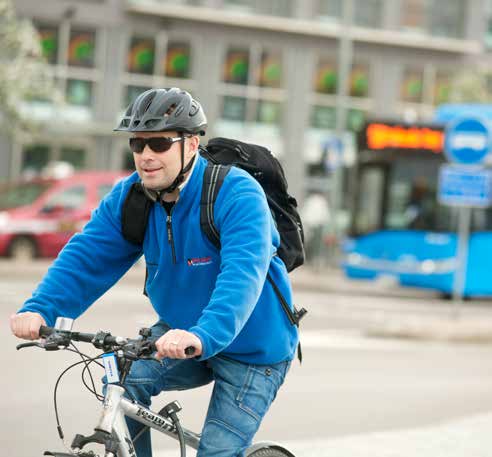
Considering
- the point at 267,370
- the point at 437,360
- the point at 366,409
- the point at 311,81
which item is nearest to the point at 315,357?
the point at 437,360

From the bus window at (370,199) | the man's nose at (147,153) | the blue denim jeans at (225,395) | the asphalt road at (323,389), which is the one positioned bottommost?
the asphalt road at (323,389)

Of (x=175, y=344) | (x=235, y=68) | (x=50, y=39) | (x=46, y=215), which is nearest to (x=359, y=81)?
(x=235, y=68)

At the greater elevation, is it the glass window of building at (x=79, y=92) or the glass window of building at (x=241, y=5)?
the glass window of building at (x=241, y=5)

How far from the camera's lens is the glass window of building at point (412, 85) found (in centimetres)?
4156

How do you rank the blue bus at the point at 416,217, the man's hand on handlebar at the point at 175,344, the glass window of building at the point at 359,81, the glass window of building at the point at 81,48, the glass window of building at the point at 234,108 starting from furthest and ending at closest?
1. the glass window of building at the point at 359,81
2. the glass window of building at the point at 234,108
3. the glass window of building at the point at 81,48
4. the blue bus at the point at 416,217
5. the man's hand on handlebar at the point at 175,344

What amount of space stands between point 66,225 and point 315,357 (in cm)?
1063

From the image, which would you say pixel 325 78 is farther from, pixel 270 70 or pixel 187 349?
pixel 187 349

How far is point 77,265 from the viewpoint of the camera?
13.9ft

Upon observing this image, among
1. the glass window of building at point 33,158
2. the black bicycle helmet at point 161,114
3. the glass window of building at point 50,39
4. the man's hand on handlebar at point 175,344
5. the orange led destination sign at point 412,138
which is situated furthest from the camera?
the glass window of building at point 50,39

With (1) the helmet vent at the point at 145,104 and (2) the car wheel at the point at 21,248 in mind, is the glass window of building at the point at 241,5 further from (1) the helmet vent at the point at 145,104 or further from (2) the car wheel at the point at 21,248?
(1) the helmet vent at the point at 145,104

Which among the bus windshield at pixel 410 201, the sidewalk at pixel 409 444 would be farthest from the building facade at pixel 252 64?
the sidewalk at pixel 409 444

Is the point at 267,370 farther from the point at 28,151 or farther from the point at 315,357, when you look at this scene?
the point at 28,151

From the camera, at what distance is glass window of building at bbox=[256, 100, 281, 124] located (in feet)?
129

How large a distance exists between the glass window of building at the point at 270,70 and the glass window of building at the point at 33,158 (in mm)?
7283
